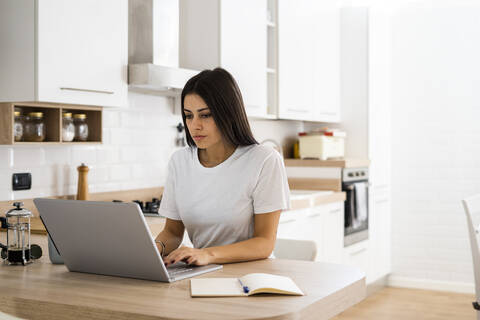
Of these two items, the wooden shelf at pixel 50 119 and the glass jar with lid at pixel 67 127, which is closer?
the wooden shelf at pixel 50 119

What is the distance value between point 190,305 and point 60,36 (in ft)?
5.89

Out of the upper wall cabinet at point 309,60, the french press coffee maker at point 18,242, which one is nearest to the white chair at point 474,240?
the french press coffee maker at point 18,242

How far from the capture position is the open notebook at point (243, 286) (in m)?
1.49

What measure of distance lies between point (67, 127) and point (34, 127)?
190 mm

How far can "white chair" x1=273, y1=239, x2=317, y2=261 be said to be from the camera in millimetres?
2445

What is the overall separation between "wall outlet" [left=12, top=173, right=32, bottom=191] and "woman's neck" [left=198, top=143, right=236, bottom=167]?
1.25 meters

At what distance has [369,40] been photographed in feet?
17.4

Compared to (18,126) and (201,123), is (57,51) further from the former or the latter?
(201,123)

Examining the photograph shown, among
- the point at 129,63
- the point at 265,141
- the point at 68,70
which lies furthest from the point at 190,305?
the point at 265,141

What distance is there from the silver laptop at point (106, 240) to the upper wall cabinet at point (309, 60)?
2.93 metres

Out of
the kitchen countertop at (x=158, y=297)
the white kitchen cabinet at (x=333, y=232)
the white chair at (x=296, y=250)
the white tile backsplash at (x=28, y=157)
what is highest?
the white tile backsplash at (x=28, y=157)

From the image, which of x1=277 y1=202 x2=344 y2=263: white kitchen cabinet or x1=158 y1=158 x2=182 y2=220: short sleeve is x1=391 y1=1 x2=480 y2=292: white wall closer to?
x1=277 y1=202 x2=344 y2=263: white kitchen cabinet

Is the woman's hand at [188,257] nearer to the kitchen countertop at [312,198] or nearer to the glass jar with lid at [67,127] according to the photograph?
the glass jar with lid at [67,127]

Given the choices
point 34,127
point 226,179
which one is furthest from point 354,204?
point 226,179
